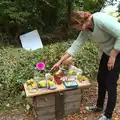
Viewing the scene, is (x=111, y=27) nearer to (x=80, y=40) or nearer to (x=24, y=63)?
(x=80, y=40)

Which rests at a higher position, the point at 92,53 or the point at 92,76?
the point at 92,53

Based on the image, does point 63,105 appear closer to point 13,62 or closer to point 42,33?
point 13,62

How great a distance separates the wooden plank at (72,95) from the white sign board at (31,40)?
183 centimetres

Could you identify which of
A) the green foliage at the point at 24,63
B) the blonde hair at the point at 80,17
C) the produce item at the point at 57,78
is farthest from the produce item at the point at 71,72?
the blonde hair at the point at 80,17

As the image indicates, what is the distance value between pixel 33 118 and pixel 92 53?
164cm

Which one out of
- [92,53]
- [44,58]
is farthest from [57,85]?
[92,53]

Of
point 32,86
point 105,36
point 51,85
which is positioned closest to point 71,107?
point 51,85

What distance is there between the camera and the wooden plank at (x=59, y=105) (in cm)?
270

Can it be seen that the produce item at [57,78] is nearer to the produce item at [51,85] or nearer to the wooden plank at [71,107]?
the produce item at [51,85]

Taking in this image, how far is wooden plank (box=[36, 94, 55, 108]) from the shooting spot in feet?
8.66

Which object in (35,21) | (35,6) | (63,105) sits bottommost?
(63,105)

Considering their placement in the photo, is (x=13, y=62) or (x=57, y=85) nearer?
(x=57, y=85)

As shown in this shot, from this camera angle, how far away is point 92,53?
13.3 ft

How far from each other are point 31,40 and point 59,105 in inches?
79.2
